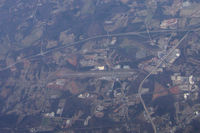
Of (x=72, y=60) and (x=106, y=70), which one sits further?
(x=72, y=60)

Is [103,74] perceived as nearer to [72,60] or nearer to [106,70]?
[106,70]

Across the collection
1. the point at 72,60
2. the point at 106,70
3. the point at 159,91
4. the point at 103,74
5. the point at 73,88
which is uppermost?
the point at 72,60

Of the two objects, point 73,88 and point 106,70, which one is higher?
point 106,70

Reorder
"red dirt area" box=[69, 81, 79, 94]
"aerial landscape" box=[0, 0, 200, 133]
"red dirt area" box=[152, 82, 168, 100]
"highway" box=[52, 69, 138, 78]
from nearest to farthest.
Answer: "aerial landscape" box=[0, 0, 200, 133] → "red dirt area" box=[152, 82, 168, 100] → "highway" box=[52, 69, 138, 78] → "red dirt area" box=[69, 81, 79, 94]

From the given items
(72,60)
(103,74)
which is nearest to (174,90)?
(103,74)

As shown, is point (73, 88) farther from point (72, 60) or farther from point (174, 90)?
point (174, 90)

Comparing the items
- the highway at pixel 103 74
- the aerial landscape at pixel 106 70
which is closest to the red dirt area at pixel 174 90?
the aerial landscape at pixel 106 70

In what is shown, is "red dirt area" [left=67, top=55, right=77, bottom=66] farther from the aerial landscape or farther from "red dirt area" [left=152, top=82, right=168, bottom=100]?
"red dirt area" [left=152, top=82, right=168, bottom=100]

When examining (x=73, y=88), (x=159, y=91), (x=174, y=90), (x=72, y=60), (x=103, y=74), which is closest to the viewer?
(x=174, y=90)

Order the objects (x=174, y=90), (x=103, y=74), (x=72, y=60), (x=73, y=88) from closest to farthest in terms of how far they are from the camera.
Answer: (x=174, y=90) < (x=103, y=74) < (x=73, y=88) < (x=72, y=60)

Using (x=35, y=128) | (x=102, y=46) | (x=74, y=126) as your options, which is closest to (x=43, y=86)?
(x=35, y=128)

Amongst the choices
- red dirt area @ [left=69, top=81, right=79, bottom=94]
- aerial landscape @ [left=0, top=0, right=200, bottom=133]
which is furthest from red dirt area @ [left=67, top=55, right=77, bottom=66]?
red dirt area @ [left=69, top=81, right=79, bottom=94]
